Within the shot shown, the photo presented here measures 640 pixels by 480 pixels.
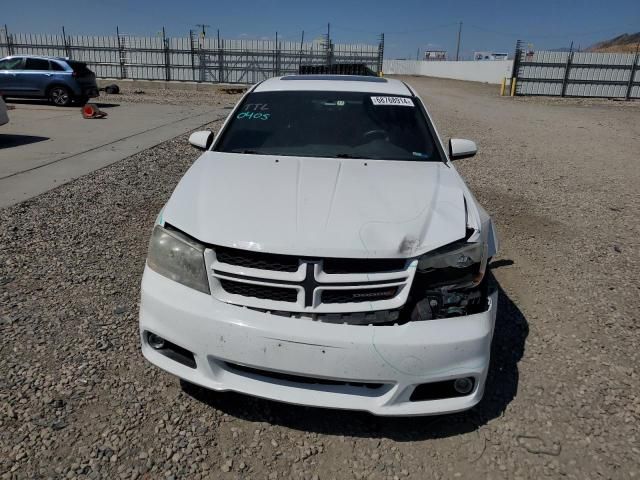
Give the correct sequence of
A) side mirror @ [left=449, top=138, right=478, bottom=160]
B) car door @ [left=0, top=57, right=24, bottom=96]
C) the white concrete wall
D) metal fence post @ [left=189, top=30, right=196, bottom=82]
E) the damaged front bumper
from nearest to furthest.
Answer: the damaged front bumper → side mirror @ [left=449, top=138, right=478, bottom=160] → car door @ [left=0, top=57, right=24, bottom=96] → metal fence post @ [left=189, top=30, right=196, bottom=82] → the white concrete wall

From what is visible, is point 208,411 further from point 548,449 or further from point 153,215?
point 153,215

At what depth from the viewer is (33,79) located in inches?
696

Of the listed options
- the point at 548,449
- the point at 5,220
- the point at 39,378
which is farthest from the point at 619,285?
the point at 5,220

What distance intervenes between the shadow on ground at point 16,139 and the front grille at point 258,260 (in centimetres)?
920

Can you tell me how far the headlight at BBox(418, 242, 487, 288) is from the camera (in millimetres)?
2252

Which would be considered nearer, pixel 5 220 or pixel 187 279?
pixel 187 279

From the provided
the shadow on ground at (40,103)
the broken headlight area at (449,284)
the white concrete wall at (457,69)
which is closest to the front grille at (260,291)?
the broken headlight area at (449,284)

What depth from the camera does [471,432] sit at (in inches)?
Answer: 97.5

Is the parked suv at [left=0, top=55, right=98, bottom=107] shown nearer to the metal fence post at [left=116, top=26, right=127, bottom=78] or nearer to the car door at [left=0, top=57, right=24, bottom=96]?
the car door at [left=0, top=57, right=24, bottom=96]

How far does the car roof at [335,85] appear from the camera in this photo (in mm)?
3990

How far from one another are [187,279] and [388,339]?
971mm

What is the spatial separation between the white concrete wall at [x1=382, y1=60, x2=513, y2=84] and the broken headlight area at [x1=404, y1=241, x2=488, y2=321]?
114ft

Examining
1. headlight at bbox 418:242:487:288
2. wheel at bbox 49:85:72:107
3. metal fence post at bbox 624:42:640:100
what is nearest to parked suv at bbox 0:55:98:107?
wheel at bbox 49:85:72:107

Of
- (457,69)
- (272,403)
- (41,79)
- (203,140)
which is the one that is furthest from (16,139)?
(457,69)
